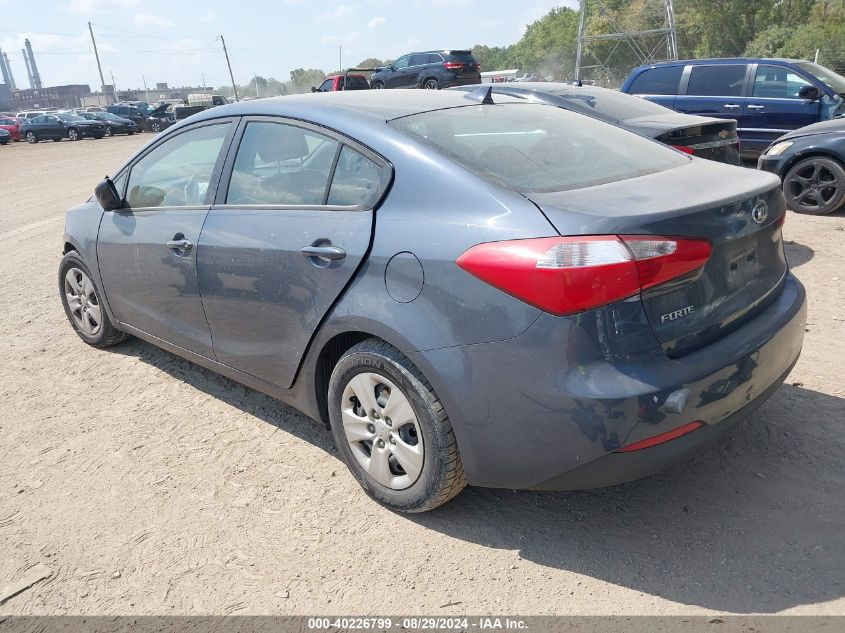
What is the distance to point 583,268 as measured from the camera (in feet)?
7.34

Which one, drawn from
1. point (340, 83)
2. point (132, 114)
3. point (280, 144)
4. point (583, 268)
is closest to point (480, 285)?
point (583, 268)

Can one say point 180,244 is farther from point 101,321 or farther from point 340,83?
point 340,83

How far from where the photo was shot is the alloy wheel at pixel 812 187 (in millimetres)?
7609

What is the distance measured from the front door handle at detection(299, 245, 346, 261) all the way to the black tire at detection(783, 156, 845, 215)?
644cm

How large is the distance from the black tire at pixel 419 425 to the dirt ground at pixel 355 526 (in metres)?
0.12

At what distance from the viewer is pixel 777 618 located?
88.1 inches

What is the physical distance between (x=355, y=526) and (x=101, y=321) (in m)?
2.79

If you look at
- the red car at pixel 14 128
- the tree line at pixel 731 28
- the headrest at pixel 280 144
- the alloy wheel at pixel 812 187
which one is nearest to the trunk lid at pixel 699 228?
the headrest at pixel 280 144

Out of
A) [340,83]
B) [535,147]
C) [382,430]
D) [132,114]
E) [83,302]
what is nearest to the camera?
[382,430]

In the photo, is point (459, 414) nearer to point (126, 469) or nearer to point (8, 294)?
point (126, 469)

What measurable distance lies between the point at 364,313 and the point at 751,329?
1.45m

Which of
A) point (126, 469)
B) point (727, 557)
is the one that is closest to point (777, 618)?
point (727, 557)

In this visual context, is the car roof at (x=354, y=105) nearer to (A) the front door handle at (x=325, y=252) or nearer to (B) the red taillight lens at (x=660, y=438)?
(A) the front door handle at (x=325, y=252)

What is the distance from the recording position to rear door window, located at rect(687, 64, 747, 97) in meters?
10.6
